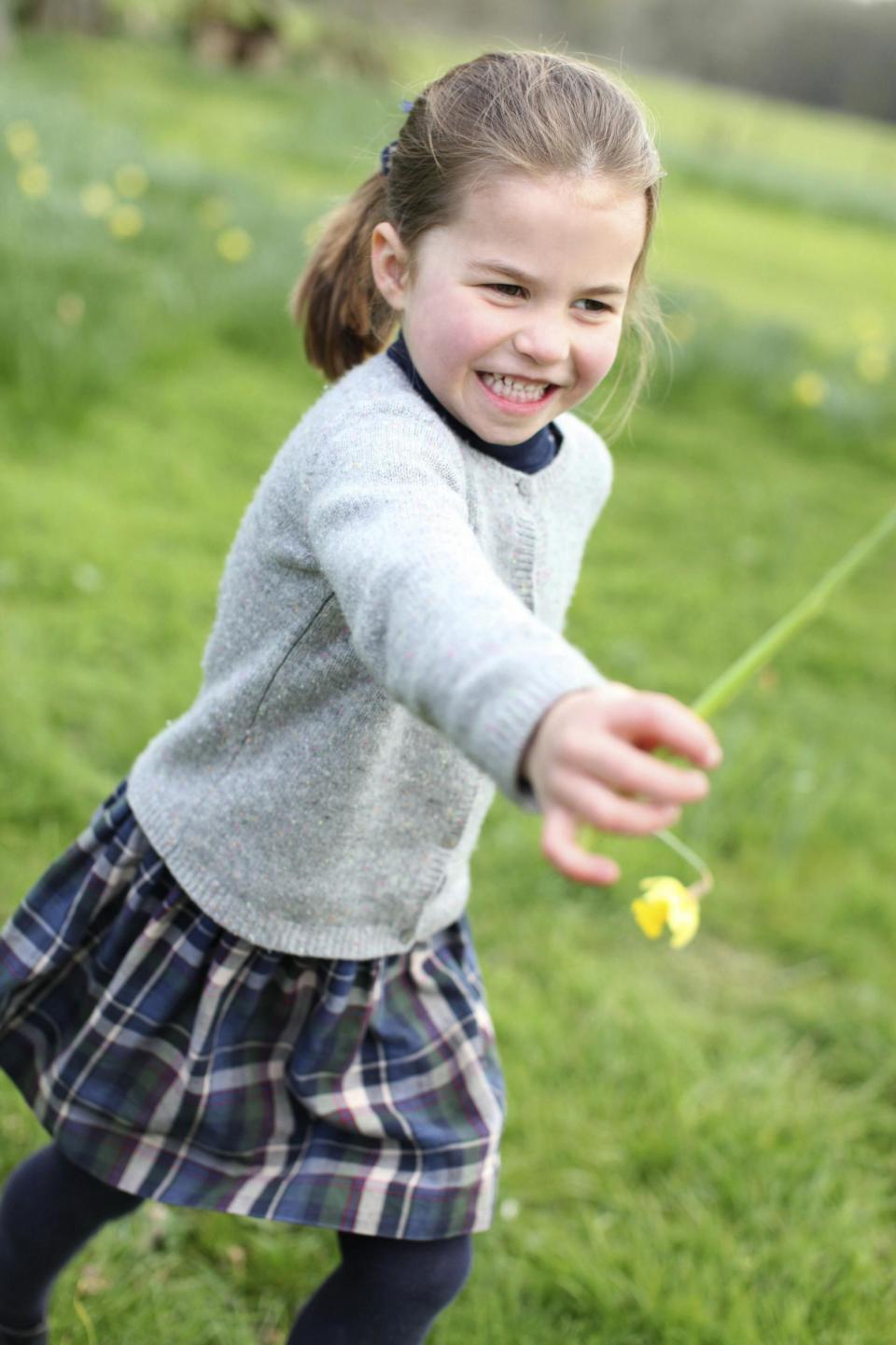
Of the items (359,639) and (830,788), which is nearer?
(359,639)

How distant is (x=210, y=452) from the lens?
4.40 meters

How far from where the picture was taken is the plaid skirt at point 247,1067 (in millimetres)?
1438

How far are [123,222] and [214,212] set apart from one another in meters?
0.76

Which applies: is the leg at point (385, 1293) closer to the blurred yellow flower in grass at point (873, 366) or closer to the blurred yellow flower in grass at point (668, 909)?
the blurred yellow flower in grass at point (668, 909)

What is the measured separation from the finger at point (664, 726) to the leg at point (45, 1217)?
3.54 feet

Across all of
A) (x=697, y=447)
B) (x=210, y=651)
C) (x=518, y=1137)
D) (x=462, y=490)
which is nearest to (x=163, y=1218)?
(x=518, y=1137)

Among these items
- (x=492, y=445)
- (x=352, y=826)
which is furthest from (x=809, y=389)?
(x=352, y=826)

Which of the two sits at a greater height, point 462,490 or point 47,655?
point 462,490

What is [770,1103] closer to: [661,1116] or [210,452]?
[661,1116]

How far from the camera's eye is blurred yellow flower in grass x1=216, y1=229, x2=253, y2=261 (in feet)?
17.2

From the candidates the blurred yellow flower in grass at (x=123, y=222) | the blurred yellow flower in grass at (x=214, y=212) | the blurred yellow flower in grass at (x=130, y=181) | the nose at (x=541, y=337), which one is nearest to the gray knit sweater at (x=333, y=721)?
the nose at (x=541, y=337)

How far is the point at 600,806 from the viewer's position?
75 centimetres

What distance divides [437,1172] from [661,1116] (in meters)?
0.88

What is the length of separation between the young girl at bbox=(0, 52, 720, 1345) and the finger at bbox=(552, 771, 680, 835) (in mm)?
361
